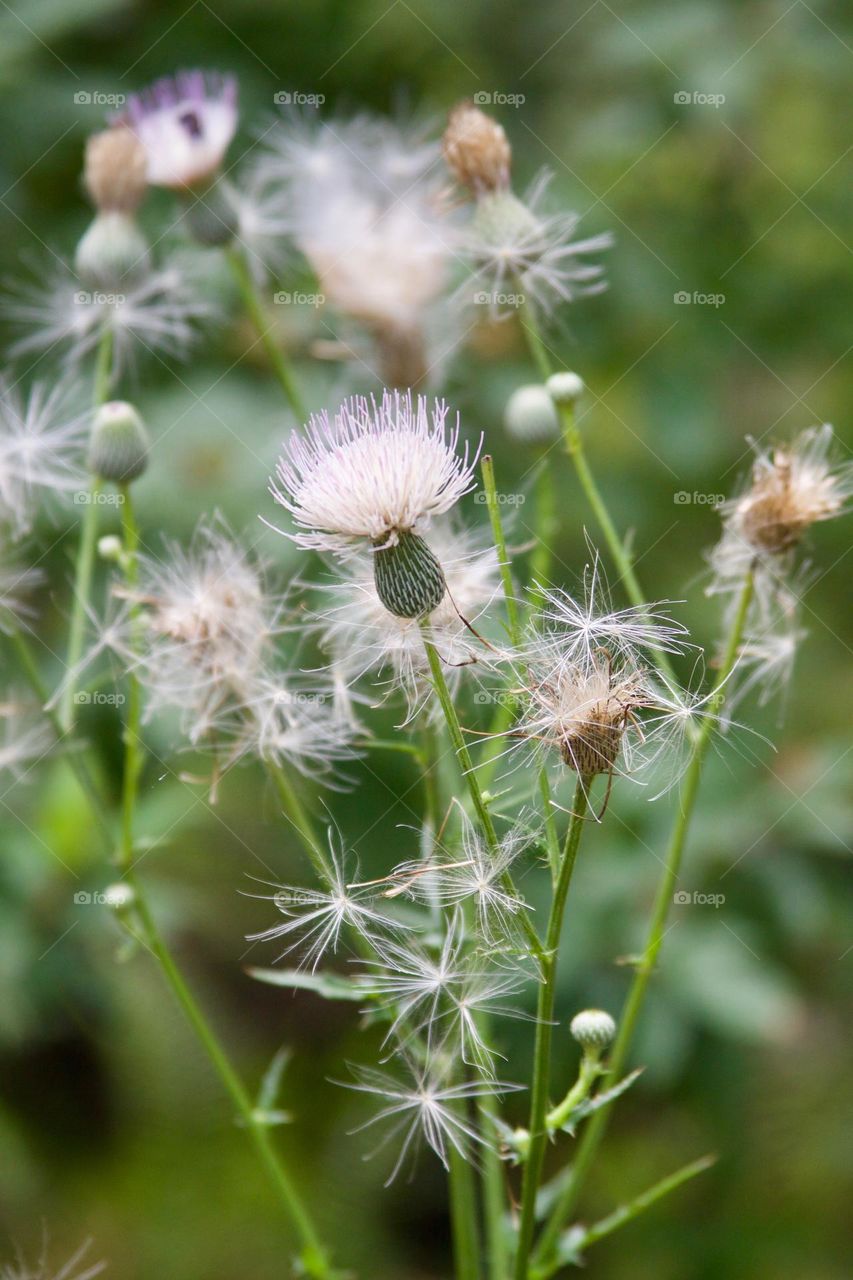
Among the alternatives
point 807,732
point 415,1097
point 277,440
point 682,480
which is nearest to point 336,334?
point 277,440

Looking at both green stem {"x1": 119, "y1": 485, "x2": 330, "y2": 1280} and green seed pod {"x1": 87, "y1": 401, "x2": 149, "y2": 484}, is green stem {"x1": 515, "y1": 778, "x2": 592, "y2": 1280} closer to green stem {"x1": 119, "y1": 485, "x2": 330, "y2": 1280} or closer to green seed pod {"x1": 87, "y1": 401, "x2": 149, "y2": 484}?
green stem {"x1": 119, "y1": 485, "x2": 330, "y2": 1280}

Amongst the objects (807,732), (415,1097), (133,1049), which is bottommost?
(133,1049)

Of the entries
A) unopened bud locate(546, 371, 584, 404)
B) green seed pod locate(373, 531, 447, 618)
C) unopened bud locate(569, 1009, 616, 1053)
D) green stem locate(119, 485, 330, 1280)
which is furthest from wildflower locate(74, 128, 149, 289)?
unopened bud locate(569, 1009, 616, 1053)

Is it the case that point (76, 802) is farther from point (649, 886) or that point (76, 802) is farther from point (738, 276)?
point (738, 276)

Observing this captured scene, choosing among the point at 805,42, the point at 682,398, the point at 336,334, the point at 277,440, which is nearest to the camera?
the point at 336,334

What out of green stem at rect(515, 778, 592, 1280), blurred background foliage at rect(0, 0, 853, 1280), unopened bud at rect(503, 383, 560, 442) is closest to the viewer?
green stem at rect(515, 778, 592, 1280)

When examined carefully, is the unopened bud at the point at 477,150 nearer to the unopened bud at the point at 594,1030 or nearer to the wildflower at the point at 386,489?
the wildflower at the point at 386,489

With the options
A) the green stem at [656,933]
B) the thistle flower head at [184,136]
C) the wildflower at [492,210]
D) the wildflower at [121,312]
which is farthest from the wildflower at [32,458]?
the green stem at [656,933]
